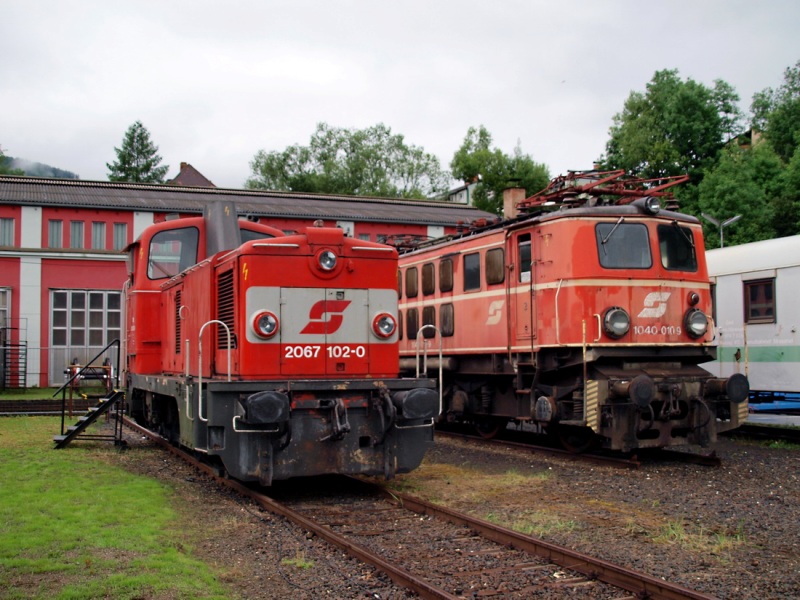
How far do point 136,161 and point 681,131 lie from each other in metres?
48.2

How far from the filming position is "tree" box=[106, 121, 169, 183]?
2869 inches

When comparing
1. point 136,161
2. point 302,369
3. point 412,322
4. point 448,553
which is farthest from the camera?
point 136,161

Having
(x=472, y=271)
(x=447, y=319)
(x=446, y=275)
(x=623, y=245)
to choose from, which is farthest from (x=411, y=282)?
(x=623, y=245)

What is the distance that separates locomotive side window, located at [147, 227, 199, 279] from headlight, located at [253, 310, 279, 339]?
3430 mm

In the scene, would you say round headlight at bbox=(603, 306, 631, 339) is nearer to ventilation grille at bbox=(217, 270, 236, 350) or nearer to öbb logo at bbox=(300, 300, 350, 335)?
öbb logo at bbox=(300, 300, 350, 335)

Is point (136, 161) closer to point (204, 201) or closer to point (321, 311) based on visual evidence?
point (204, 201)

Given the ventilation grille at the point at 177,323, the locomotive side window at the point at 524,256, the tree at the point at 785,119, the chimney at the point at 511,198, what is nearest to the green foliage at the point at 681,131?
the tree at the point at 785,119

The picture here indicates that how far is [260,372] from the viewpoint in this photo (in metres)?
8.83

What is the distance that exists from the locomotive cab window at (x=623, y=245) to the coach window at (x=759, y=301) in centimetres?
423

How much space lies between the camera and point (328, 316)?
30.1ft

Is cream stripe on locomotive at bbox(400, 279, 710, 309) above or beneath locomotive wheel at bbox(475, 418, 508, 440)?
above

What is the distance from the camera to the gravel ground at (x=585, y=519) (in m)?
5.98

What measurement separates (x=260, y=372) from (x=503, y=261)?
18.1 ft

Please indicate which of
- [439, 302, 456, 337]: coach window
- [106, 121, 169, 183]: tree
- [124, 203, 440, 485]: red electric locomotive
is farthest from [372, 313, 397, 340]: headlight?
[106, 121, 169, 183]: tree
